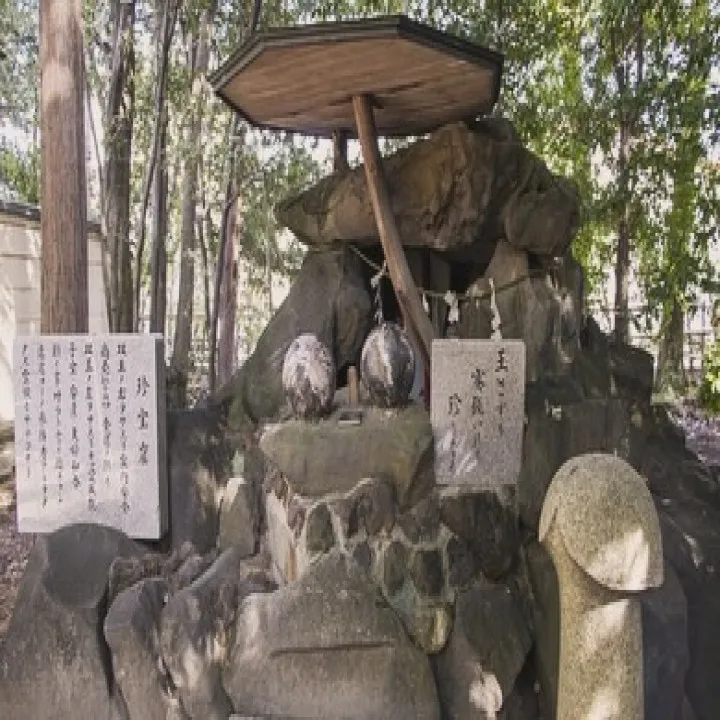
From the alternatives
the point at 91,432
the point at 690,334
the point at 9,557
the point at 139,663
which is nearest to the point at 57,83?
the point at 91,432

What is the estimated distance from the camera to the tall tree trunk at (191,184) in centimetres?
829

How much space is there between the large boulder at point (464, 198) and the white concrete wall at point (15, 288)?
639 cm

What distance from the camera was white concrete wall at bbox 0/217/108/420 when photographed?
10.7 meters

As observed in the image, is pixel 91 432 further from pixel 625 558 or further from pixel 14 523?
pixel 14 523

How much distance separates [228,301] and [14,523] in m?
4.55

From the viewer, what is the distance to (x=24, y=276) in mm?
11070

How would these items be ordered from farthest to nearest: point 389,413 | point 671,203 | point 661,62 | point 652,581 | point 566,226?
1. point 671,203
2. point 661,62
3. point 566,226
4. point 389,413
5. point 652,581

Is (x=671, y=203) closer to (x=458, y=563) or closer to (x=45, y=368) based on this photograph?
(x=458, y=563)

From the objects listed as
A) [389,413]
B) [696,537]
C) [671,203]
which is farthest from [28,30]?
[696,537]

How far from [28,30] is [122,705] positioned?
39.8ft

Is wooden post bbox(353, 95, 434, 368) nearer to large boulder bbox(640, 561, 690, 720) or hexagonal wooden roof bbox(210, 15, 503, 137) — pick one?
hexagonal wooden roof bbox(210, 15, 503, 137)

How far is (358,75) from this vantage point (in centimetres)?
445

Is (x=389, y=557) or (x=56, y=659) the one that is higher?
(x=389, y=557)

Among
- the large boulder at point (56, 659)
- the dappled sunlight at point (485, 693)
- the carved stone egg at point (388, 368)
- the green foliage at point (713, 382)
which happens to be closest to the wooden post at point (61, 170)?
the large boulder at point (56, 659)
